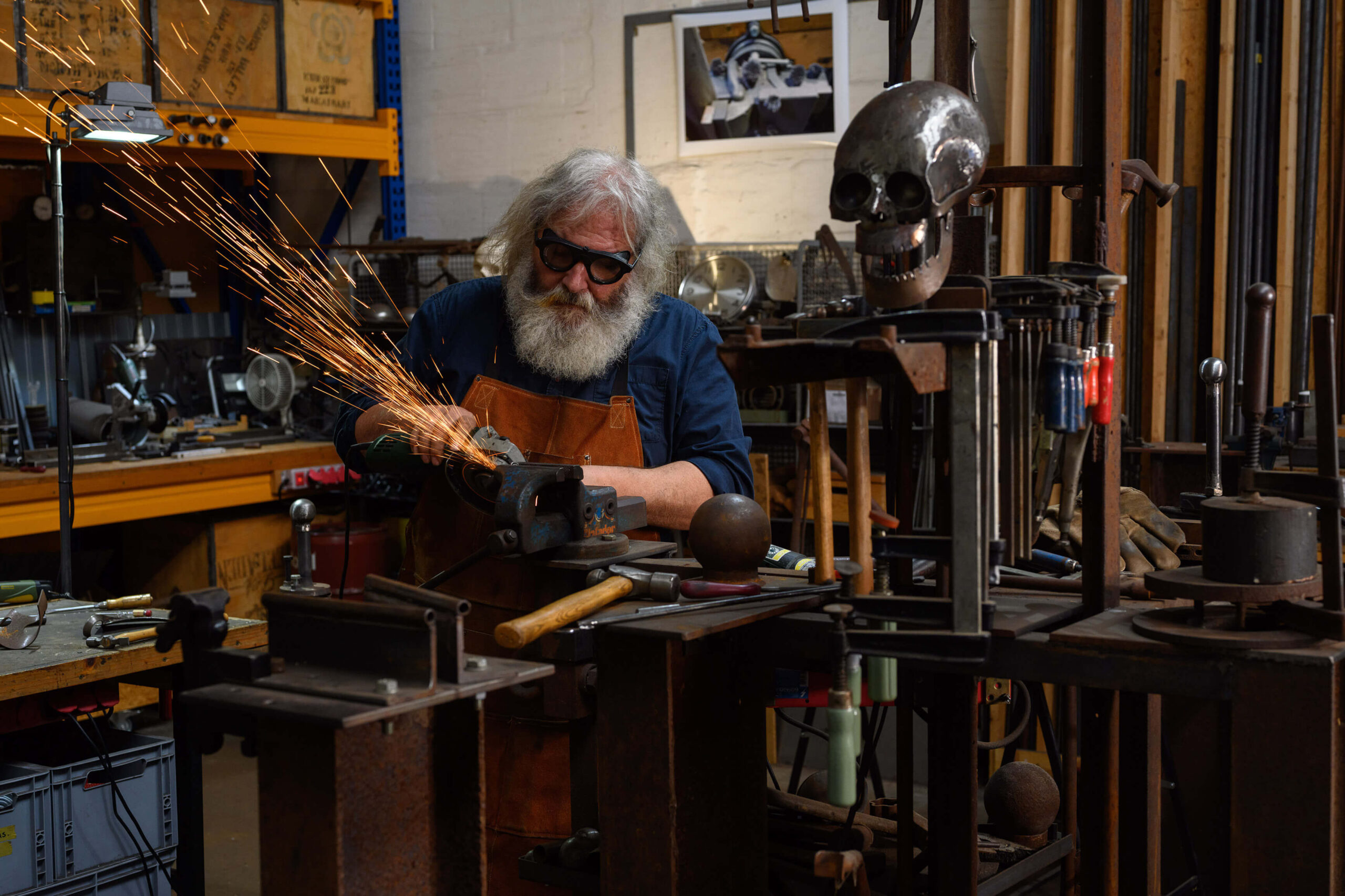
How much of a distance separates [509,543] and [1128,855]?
1.06 m

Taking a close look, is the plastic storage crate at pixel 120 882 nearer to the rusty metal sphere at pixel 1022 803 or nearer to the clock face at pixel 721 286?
the rusty metal sphere at pixel 1022 803

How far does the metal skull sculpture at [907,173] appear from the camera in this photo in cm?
153

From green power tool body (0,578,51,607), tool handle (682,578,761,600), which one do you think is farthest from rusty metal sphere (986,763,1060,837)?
green power tool body (0,578,51,607)

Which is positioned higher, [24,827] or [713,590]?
[713,590]

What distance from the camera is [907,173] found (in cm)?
153

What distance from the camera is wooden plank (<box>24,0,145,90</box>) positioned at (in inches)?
188

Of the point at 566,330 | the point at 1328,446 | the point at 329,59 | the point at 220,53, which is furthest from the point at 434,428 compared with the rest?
the point at 329,59

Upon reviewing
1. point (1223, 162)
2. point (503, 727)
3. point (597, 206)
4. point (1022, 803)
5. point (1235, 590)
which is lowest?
point (1022, 803)

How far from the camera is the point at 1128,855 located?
1864 mm

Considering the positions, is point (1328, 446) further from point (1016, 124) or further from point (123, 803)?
point (1016, 124)

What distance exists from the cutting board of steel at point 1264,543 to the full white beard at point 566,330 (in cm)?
149

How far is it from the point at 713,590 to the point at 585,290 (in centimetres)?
106

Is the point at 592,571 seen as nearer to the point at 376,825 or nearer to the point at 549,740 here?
the point at 549,740

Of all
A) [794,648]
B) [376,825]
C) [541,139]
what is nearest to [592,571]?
[794,648]
